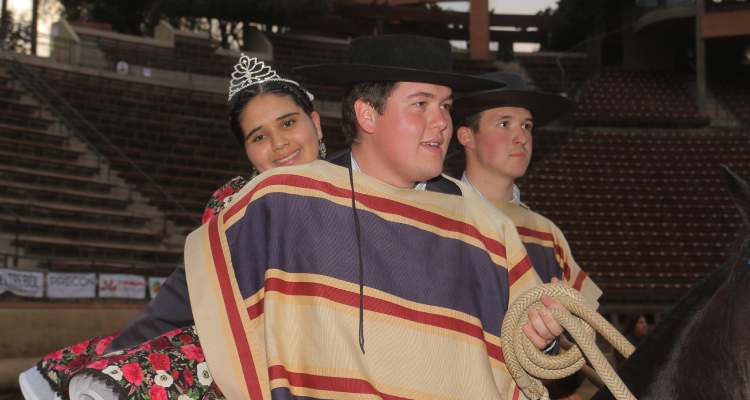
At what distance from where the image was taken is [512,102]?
3852 mm

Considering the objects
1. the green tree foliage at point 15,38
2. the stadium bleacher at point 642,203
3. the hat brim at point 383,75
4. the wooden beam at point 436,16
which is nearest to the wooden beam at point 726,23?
the stadium bleacher at point 642,203

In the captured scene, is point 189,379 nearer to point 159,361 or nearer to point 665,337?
point 159,361

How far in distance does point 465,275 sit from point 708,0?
971 inches

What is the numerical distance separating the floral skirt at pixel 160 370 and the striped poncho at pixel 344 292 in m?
0.14

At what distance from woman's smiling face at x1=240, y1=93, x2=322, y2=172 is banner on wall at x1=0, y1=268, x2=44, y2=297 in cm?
908

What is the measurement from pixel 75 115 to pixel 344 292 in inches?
652

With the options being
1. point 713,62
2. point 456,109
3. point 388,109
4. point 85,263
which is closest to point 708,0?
point 713,62

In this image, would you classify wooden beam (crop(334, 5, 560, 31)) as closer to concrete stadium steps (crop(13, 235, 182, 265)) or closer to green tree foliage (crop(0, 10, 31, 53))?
green tree foliage (crop(0, 10, 31, 53))

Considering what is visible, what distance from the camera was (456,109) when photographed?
389 cm

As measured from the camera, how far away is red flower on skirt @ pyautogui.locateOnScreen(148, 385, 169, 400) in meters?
2.15

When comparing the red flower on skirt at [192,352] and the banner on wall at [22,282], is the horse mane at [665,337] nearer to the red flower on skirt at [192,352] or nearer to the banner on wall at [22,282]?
the red flower on skirt at [192,352]

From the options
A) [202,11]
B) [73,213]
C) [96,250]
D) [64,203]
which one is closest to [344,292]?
[96,250]

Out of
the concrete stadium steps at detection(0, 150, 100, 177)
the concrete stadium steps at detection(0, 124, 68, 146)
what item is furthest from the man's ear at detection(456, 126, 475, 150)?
the concrete stadium steps at detection(0, 124, 68, 146)

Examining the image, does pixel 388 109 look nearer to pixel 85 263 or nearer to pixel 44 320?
pixel 44 320
